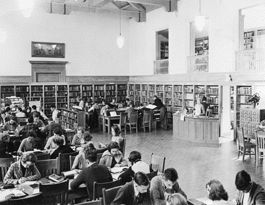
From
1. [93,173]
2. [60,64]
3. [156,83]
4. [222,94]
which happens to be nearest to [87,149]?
[93,173]

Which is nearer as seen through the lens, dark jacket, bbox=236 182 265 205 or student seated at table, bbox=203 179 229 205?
student seated at table, bbox=203 179 229 205

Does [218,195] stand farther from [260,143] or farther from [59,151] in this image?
[260,143]

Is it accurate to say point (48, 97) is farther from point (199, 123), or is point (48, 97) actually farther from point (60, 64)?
point (199, 123)

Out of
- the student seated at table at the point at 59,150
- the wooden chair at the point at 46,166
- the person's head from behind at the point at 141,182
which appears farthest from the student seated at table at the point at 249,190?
the student seated at table at the point at 59,150

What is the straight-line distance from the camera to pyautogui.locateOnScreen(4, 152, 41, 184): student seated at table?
435 cm

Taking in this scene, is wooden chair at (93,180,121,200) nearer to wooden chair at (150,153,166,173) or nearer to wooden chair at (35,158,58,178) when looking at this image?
wooden chair at (150,153,166,173)

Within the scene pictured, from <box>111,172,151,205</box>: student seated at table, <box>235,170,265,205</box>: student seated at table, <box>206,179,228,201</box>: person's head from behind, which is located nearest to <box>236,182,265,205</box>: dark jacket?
<box>235,170,265,205</box>: student seated at table

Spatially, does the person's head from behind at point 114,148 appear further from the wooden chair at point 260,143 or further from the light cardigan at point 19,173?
the wooden chair at point 260,143

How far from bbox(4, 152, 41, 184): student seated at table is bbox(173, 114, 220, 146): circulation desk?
6.79 meters

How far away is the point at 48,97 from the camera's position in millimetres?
16031

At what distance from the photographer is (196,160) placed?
8.15m

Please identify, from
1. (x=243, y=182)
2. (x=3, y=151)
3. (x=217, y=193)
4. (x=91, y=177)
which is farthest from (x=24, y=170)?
(x=243, y=182)

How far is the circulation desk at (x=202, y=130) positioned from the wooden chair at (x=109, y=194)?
7.01 metres

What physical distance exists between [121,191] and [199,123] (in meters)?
7.23
